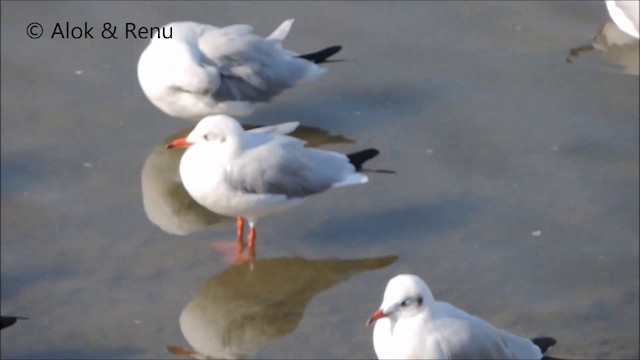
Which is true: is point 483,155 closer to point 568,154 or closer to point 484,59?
point 568,154

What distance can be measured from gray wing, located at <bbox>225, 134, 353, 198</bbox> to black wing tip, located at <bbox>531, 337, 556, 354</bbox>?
1.57 metres

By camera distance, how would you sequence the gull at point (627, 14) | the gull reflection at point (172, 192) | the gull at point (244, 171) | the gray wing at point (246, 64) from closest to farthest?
the gull at point (244, 171), the gull reflection at point (172, 192), the gray wing at point (246, 64), the gull at point (627, 14)

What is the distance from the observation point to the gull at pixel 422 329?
5.24 meters

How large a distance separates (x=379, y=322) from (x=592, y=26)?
14.2ft

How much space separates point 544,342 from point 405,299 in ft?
2.97

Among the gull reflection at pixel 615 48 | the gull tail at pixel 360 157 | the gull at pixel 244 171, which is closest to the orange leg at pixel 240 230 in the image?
the gull at pixel 244 171

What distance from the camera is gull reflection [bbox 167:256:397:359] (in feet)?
19.6

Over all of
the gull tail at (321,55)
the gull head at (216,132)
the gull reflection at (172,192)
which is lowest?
the gull reflection at (172,192)

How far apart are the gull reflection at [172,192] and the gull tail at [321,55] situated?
1.73 ft

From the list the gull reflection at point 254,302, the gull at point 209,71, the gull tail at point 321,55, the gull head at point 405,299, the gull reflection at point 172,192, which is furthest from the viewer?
the gull tail at point 321,55

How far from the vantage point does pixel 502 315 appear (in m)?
6.18

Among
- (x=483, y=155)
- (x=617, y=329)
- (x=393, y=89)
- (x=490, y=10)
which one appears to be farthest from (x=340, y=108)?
(x=617, y=329)

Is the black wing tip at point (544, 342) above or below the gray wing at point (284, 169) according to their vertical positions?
below

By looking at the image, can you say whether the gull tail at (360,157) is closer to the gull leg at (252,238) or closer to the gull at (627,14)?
the gull leg at (252,238)
